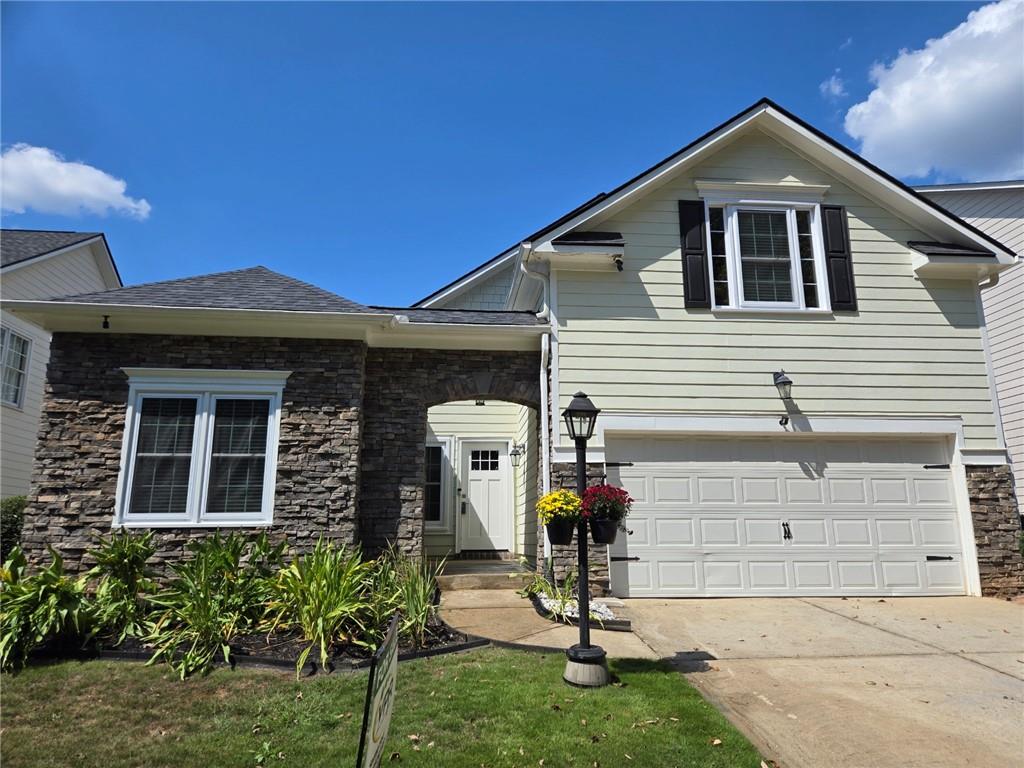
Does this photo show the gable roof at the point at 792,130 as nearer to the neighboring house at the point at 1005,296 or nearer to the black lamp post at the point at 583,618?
the neighboring house at the point at 1005,296

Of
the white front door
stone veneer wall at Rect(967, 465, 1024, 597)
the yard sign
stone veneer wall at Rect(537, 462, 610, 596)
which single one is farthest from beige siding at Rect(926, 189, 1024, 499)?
the yard sign

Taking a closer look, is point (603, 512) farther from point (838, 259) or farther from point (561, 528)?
point (838, 259)

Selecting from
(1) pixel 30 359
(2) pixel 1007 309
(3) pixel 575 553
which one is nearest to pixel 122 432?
(3) pixel 575 553

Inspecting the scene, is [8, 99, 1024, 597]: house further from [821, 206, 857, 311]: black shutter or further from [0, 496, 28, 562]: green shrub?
[0, 496, 28, 562]: green shrub

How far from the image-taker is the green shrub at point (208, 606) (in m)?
4.97

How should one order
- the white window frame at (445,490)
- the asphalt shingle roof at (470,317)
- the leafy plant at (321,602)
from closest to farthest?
the leafy plant at (321,602) → the asphalt shingle roof at (470,317) → the white window frame at (445,490)

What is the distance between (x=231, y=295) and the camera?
7.84m

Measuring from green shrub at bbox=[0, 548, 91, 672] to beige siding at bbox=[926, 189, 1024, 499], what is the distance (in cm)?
1306

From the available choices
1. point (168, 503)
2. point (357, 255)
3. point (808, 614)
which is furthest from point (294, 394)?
point (808, 614)

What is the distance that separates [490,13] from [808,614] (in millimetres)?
8358

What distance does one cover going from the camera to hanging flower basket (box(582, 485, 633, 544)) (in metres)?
4.73

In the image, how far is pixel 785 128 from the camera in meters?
8.62

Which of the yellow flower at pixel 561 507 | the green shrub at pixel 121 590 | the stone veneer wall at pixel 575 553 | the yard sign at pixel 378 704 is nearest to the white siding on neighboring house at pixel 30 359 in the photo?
the green shrub at pixel 121 590

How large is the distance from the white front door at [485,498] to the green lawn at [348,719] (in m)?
6.80
